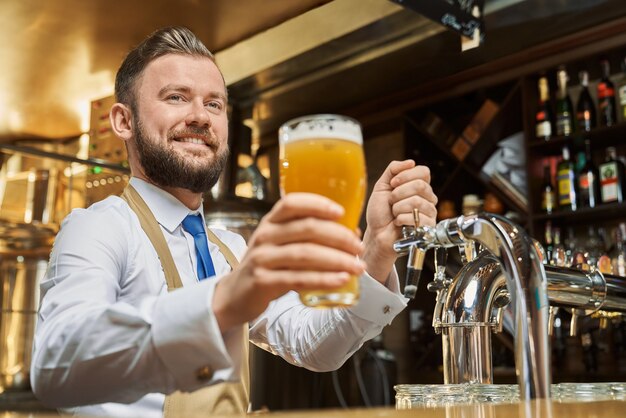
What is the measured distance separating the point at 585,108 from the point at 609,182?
456 mm

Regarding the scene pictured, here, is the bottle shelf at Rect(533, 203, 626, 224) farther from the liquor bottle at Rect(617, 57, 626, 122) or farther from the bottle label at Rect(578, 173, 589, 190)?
the liquor bottle at Rect(617, 57, 626, 122)

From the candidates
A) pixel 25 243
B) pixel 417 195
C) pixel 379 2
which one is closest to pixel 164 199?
pixel 417 195

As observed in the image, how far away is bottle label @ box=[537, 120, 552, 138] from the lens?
3.61 m

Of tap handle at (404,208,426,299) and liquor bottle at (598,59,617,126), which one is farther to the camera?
liquor bottle at (598,59,617,126)

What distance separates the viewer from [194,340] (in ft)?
2.67

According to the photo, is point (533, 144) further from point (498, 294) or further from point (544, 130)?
point (498, 294)

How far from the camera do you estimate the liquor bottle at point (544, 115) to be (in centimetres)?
362

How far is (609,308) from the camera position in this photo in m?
1.31

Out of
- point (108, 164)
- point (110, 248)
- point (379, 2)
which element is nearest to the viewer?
point (110, 248)

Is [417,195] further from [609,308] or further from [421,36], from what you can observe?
[421,36]

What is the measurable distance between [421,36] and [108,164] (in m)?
1.87

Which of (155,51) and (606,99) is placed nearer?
(155,51)

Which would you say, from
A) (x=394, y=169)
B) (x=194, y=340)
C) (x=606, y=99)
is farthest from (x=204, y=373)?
(x=606, y=99)

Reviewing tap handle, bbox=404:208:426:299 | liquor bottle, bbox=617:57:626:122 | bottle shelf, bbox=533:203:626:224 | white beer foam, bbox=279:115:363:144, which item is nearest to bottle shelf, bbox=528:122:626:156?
liquor bottle, bbox=617:57:626:122
